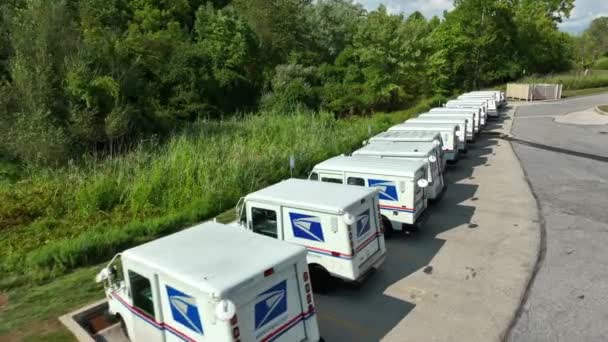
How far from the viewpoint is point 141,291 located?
6180 mm

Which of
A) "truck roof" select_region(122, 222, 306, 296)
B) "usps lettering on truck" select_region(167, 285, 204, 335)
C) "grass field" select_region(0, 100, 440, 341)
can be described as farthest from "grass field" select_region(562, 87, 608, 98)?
"usps lettering on truck" select_region(167, 285, 204, 335)

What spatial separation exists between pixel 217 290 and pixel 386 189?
→ 6.75 meters

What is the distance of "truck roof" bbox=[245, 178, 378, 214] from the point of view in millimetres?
7918

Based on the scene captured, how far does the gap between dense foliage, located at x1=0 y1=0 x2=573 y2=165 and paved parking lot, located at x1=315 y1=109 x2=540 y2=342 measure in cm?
1369

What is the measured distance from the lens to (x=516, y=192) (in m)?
14.9

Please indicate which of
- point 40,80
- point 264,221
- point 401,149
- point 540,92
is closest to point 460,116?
point 401,149

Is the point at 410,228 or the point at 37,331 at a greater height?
the point at 37,331

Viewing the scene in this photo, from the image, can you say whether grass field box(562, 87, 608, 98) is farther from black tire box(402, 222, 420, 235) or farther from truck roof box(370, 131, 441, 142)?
black tire box(402, 222, 420, 235)

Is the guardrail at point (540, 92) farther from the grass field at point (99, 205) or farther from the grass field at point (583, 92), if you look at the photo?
the grass field at point (99, 205)

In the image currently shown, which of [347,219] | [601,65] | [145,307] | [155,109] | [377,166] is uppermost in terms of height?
[155,109]

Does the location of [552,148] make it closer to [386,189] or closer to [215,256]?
[386,189]

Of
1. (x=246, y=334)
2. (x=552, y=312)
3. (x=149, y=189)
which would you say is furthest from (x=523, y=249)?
(x=149, y=189)

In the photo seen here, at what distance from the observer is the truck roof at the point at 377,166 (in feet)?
34.9

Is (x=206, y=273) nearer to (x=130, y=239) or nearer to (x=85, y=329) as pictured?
(x=85, y=329)
